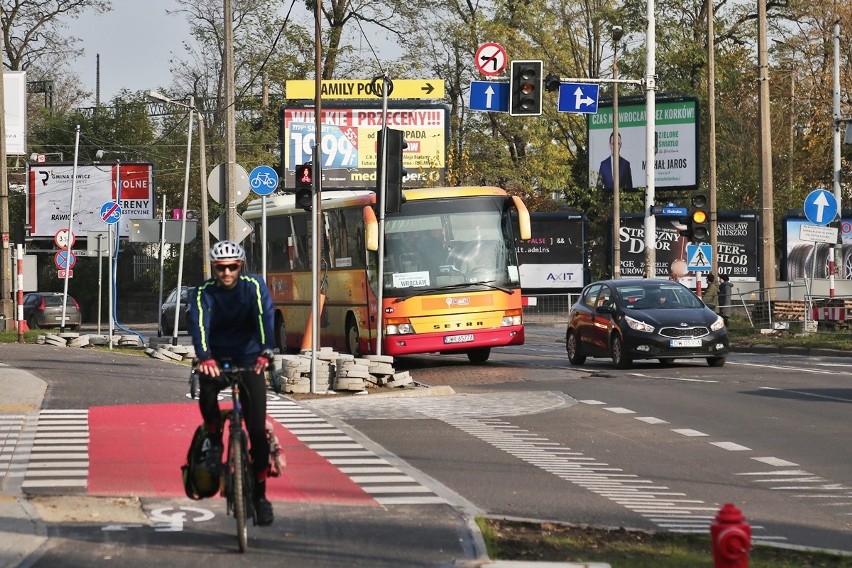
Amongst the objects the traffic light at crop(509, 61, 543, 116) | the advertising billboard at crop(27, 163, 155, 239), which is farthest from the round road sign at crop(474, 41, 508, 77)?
the advertising billboard at crop(27, 163, 155, 239)

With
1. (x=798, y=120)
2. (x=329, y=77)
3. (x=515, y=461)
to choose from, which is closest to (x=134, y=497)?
(x=515, y=461)

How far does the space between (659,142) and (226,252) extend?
49.1 metres

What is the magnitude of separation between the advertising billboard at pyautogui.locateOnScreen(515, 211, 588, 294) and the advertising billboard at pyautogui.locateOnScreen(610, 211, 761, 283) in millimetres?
1982

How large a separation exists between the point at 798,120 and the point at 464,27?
1480 cm

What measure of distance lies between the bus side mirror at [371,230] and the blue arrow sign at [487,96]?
9518mm

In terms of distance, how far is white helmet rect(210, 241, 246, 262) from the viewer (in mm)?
9250

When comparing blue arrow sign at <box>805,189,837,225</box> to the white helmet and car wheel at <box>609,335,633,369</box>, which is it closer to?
car wheel at <box>609,335,633,369</box>

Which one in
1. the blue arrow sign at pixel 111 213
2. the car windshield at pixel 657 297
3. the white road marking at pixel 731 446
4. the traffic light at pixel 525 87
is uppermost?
the traffic light at pixel 525 87

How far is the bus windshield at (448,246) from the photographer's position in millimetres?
27031

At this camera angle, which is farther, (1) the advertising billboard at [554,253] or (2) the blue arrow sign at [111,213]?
(1) the advertising billboard at [554,253]

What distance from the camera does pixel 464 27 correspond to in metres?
66.0

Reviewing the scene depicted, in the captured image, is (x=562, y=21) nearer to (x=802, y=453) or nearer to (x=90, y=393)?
(x=90, y=393)

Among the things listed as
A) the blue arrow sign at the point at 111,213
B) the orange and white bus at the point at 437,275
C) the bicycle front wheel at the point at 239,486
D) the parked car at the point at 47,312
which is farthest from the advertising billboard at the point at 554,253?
the bicycle front wheel at the point at 239,486

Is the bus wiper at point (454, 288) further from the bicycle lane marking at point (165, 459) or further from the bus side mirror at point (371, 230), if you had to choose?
the bicycle lane marking at point (165, 459)
